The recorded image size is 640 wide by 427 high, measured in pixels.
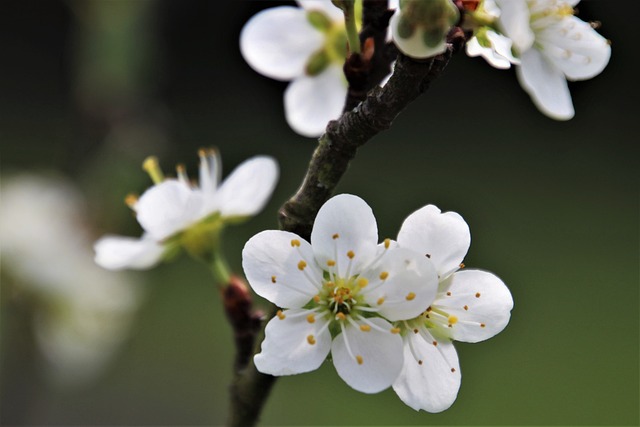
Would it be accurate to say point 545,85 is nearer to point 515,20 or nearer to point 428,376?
point 515,20

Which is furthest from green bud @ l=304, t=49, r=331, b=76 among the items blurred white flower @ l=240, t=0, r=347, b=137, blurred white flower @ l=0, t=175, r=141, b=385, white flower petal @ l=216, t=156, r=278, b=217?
blurred white flower @ l=0, t=175, r=141, b=385

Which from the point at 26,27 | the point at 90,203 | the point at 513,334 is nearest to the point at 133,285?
the point at 90,203

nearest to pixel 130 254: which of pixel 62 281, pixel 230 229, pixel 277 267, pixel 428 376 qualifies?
pixel 277 267

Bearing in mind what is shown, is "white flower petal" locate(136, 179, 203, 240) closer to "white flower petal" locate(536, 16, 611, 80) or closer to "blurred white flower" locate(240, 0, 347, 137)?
"blurred white flower" locate(240, 0, 347, 137)

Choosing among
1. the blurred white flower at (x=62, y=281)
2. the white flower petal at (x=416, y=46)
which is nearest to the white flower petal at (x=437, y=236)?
the white flower petal at (x=416, y=46)

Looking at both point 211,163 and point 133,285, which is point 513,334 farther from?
point 211,163

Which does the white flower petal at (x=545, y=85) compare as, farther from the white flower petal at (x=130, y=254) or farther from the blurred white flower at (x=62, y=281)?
the blurred white flower at (x=62, y=281)
